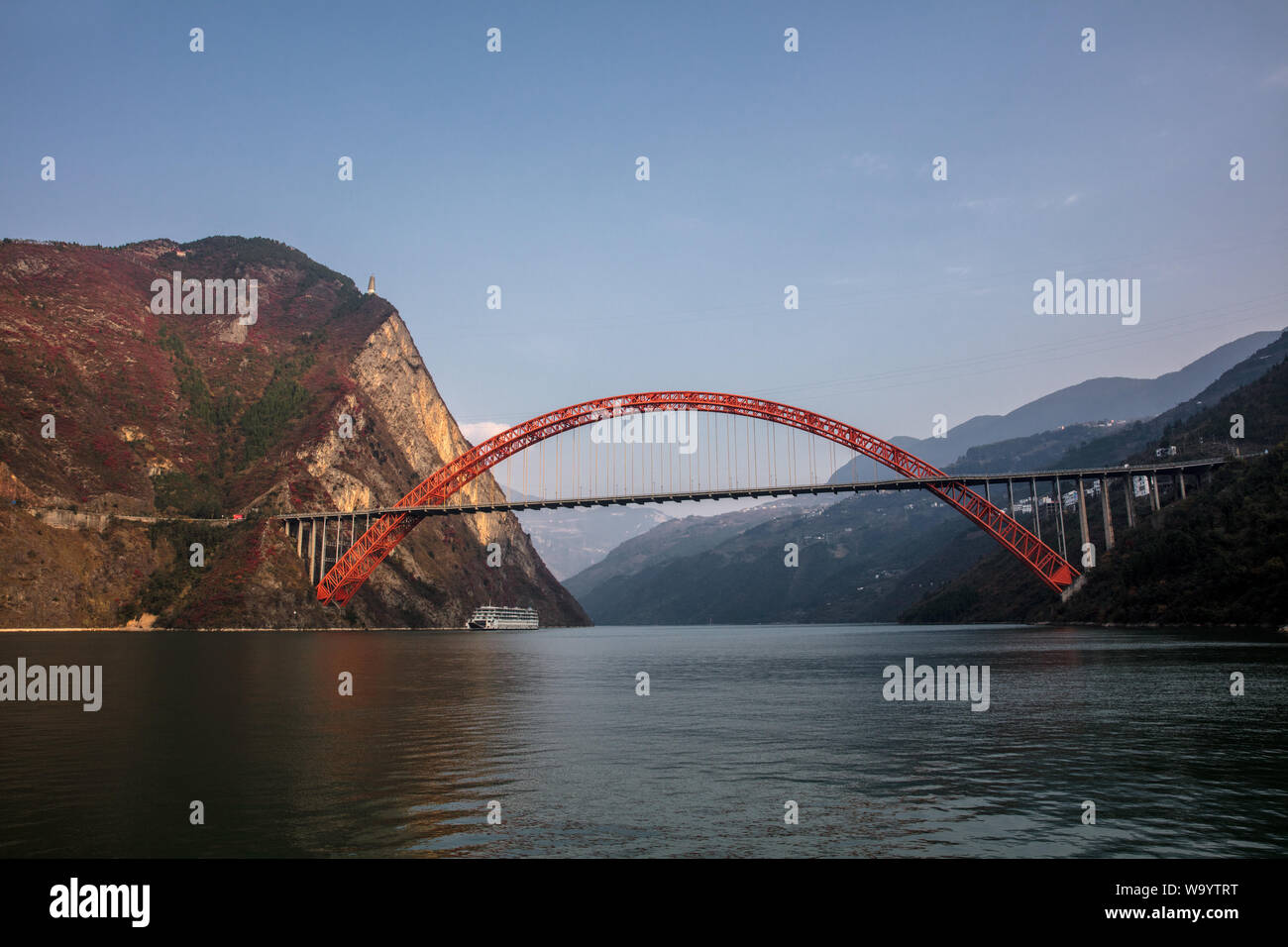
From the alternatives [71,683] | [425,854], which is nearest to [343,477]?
[71,683]

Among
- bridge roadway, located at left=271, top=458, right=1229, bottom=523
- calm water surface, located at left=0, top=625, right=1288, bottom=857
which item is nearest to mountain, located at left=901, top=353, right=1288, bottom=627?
bridge roadway, located at left=271, top=458, right=1229, bottom=523

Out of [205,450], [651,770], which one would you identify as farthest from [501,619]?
→ [651,770]

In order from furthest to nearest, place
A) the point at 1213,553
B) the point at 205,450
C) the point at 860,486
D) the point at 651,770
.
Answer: the point at 205,450 → the point at 860,486 → the point at 1213,553 → the point at 651,770

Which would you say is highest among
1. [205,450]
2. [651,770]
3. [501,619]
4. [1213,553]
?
[205,450]

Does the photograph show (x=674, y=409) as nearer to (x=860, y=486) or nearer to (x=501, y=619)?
(x=860, y=486)

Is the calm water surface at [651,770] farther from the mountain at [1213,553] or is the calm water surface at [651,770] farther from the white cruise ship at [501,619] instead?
the white cruise ship at [501,619]

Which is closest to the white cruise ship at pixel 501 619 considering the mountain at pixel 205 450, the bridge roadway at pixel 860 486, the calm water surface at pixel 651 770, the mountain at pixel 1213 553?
the mountain at pixel 205 450
